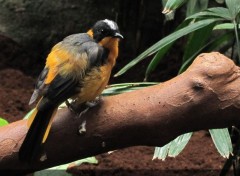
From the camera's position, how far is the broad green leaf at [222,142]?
268cm

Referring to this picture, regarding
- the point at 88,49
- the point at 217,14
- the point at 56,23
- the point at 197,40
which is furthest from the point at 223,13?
the point at 56,23

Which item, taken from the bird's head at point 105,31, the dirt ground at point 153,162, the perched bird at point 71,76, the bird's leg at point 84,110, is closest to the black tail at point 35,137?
the perched bird at point 71,76

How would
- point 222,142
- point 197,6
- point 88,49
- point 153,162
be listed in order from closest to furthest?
point 88,49 < point 222,142 < point 197,6 < point 153,162

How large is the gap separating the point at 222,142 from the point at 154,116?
565mm

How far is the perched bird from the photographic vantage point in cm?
229

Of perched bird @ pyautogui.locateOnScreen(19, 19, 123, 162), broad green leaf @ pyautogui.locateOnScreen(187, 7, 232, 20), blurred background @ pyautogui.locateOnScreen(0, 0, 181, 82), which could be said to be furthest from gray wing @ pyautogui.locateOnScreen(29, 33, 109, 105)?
blurred background @ pyautogui.locateOnScreen(0, 0, 181, 82)

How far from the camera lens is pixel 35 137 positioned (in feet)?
7.45

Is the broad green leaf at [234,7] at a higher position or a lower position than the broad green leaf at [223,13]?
higher

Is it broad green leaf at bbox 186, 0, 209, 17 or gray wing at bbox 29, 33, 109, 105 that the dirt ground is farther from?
gray wing at bbox 29, 33, 109, 105

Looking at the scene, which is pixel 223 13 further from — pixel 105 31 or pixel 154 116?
pixel 154 116

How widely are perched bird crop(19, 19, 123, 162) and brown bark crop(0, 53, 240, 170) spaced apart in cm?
9

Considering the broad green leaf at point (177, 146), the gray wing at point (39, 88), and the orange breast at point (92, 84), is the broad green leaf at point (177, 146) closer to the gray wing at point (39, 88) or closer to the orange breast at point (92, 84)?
the orange breast at point (92, 84)

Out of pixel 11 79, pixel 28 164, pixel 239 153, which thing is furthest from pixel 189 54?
pixel 11 79

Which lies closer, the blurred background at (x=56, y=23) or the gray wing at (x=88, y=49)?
the gray wing at (x=88, y=49)
